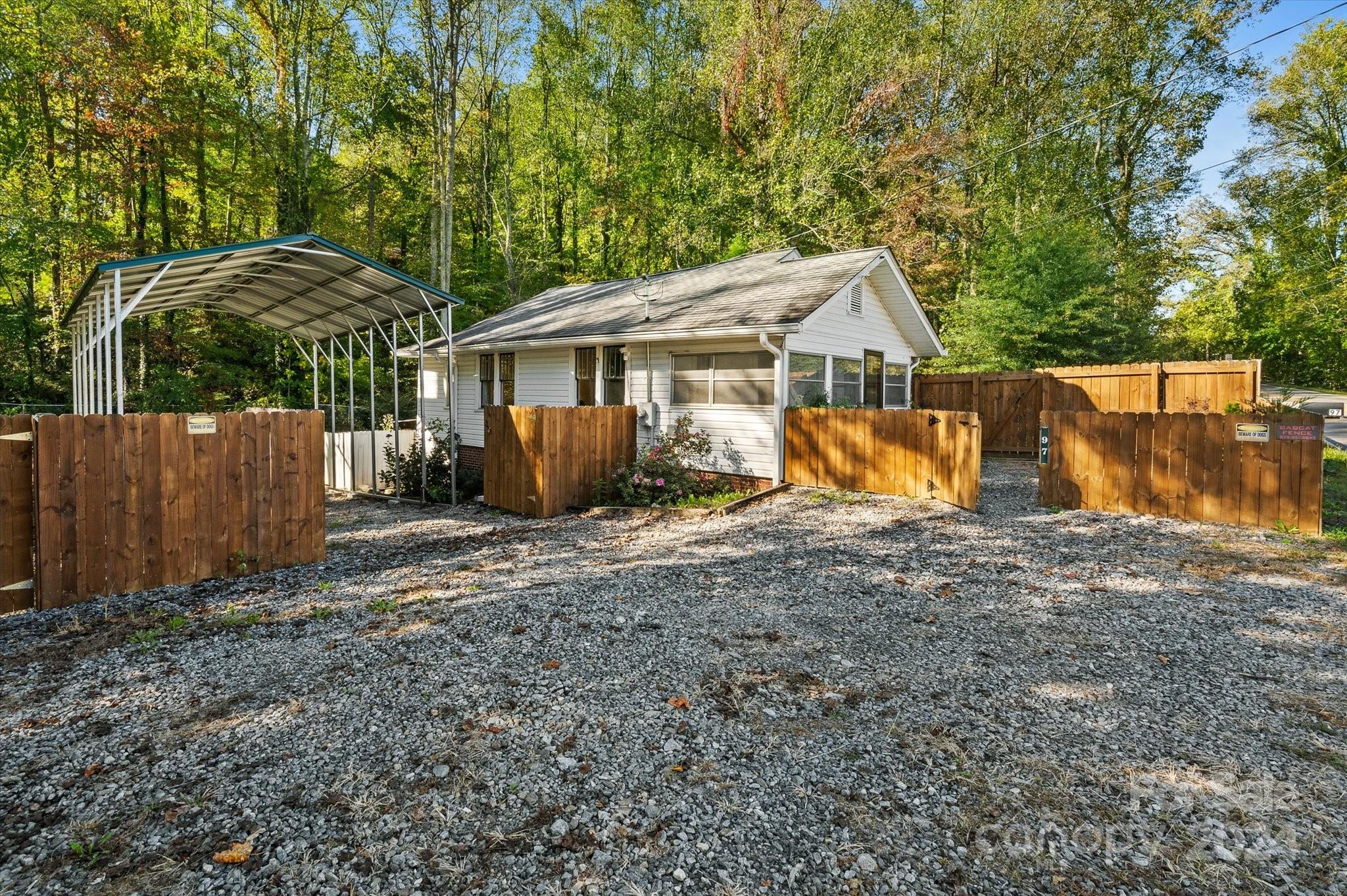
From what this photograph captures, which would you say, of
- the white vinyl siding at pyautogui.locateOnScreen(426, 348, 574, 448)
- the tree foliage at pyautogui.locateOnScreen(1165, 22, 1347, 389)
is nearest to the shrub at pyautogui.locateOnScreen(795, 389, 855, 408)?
the white vinyl siding at pyautogui.locateOnScreen(426, 348, 574, 448)

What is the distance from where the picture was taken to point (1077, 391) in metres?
14.8

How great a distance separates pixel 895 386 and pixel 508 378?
29.1 feet

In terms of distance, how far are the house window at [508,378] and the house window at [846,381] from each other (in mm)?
7247

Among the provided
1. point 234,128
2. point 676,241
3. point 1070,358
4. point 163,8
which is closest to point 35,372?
point 234,128

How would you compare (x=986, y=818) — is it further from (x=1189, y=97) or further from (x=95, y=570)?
(x=1189, y=97)

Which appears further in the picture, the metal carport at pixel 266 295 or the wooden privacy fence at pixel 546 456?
the wooden privacy fence at pixel 546 456

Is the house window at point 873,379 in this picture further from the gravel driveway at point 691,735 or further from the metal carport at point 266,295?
the metal carport at point 266,295

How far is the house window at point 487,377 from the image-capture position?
14766mm

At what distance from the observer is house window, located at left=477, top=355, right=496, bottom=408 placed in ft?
48.4

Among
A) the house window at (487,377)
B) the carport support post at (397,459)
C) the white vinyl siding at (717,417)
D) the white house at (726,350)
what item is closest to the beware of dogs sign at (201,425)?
the carport support post at (397,459)

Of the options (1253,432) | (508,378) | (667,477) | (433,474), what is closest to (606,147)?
(508,378)

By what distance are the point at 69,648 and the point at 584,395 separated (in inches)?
372

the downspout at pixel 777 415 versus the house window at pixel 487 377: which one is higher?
the house window at pixel 487 377

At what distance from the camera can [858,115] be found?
70.2 feet
